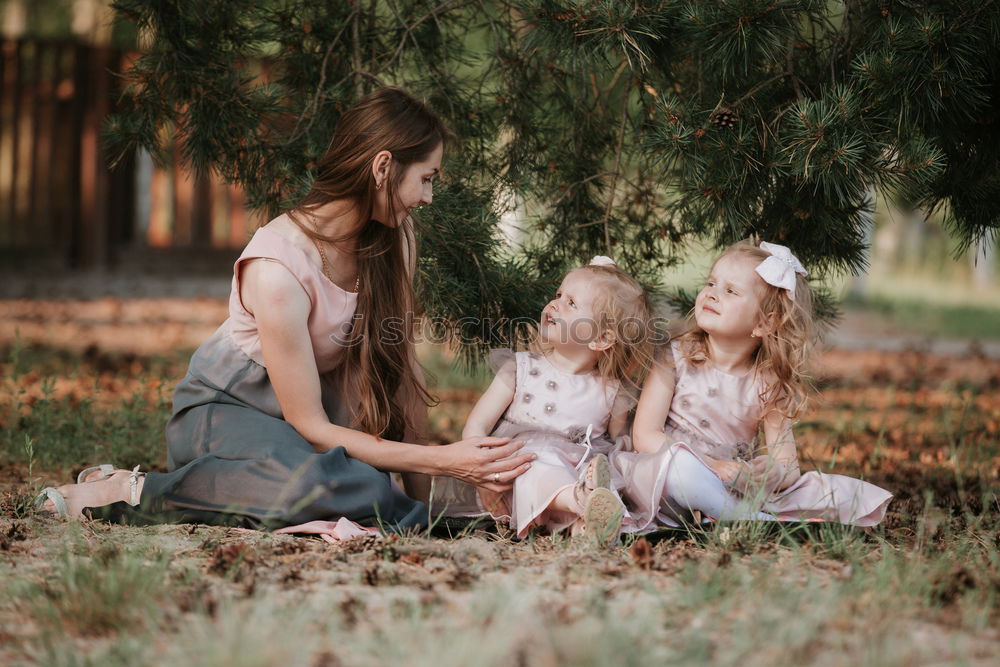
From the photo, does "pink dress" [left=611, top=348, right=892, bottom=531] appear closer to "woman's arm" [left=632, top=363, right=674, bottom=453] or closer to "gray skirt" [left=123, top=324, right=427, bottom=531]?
"woman's arm" [left=632, top=363, right=674, bottom=453]

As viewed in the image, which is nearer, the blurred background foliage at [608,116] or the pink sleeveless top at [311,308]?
the blurred background foliage at [608,116]

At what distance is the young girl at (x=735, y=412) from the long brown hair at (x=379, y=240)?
811mm

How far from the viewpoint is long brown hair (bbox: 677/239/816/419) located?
3281 millimetres

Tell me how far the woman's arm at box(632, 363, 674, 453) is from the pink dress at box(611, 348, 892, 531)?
0.15 ft

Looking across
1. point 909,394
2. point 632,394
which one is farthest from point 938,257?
point 632,394

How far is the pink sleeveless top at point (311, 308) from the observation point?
3104 millimetres

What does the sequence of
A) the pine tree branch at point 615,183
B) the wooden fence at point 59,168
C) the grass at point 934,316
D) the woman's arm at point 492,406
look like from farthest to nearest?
the wooden fence at point 59,168, the grass at point 934,316, the pine tree branch at point 615,183, the woman's arm at point 492,406

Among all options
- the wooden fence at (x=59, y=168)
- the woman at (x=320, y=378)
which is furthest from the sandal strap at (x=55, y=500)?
the wooden fence at (x=59, y=168)

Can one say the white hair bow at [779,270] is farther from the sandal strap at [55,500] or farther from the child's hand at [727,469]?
the sandal strap at [55,500]

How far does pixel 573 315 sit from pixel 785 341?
72 cm

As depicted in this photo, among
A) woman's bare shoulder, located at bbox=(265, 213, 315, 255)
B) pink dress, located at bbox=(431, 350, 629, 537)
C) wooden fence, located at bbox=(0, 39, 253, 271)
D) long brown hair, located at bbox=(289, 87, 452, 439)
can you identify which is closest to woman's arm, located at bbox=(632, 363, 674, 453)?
pink dress, located at bbox=(431, 350, 629, 537)

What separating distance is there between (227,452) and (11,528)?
0.64 metres

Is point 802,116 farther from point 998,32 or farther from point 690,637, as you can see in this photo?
point 690,637

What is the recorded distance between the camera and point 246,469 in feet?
9.80
